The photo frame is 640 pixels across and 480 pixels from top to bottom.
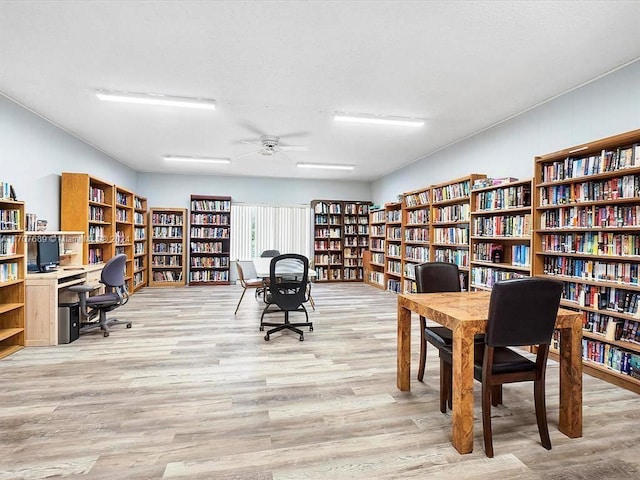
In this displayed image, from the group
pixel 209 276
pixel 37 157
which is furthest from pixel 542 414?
pixel 209 276

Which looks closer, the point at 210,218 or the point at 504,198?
the point at 504,198

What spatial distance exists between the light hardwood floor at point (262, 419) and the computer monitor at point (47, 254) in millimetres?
1068

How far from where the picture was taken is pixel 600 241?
122 inches

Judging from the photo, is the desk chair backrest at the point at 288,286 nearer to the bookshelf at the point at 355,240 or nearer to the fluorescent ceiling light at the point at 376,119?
the fluorescent ceiling light at the point at 376,119

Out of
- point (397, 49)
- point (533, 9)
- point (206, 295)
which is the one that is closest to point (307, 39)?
point (397, 49)

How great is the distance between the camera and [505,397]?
2637 millimetres

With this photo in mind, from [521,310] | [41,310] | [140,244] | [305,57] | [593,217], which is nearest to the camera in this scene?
[521,310]

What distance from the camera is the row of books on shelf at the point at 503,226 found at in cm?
394

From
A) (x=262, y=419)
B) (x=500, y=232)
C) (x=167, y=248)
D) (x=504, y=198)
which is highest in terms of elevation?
(x=504, y=198)

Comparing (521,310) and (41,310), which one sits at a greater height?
(521,310)

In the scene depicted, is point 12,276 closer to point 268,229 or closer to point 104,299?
point 104,299

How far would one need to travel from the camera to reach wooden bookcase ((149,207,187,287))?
825cm

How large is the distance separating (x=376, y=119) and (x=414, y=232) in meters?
3.00

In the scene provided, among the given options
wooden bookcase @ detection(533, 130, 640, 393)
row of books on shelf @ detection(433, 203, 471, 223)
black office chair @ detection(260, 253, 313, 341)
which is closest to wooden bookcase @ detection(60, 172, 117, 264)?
black office chair @ detection(260, 253, 313, 341)
